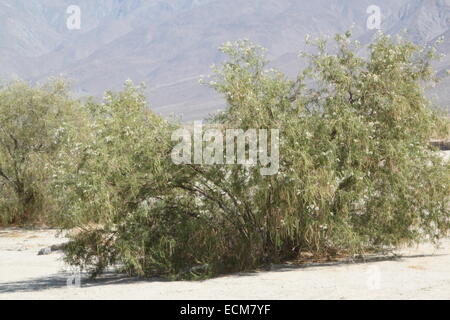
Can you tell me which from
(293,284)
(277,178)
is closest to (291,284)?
(293,284)

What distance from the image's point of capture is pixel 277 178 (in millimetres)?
19109

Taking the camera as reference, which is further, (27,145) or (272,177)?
(27,145)

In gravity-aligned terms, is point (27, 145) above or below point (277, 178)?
above

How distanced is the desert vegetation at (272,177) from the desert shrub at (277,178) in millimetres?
35

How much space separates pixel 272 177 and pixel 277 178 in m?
0.12

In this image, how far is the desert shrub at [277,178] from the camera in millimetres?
19297

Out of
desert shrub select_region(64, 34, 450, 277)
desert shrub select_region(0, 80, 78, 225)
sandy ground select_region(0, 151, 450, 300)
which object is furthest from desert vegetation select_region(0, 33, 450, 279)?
desert shrub select_region(0, 80, 78, 225)

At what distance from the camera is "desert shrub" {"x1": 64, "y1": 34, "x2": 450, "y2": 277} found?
19297 millimetres

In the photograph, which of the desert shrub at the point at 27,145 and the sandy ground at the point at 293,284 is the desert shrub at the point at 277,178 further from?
the desert shrub at the point at 27,145

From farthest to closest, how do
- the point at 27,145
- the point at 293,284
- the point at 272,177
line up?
the point at 27,145 → the point at 272,177 → the point at 293,284

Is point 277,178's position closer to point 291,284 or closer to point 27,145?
point 291,284

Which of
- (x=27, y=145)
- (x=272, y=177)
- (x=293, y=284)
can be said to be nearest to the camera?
(x=293, y=284)

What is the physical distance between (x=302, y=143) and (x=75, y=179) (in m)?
5.23

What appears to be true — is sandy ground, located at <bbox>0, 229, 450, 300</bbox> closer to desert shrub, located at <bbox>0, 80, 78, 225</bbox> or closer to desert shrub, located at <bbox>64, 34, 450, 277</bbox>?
desert shrub, located at <bbox>64, 34, 450, 277</bbox>
